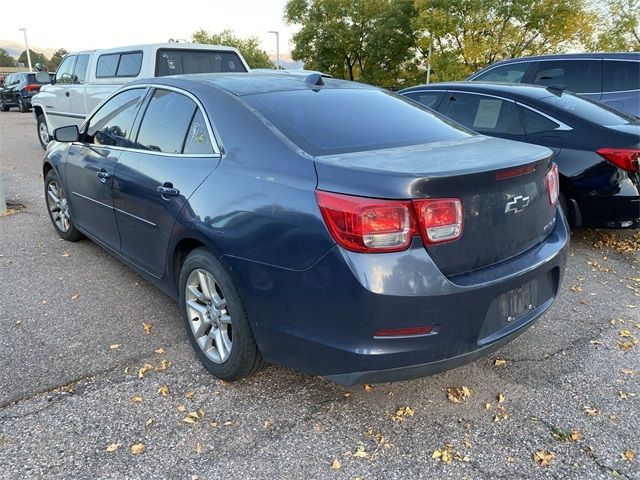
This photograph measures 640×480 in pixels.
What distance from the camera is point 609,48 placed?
64.9 ft

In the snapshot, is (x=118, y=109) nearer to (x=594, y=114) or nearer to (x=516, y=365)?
(x=516, y=365)

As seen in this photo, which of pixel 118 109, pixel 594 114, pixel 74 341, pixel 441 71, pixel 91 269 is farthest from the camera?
pixel 441 71

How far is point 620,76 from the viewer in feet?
23.1

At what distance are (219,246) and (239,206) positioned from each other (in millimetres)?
243

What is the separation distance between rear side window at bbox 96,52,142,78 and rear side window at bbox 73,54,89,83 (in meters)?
0.56

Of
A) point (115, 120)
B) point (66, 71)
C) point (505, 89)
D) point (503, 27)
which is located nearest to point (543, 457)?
point (115, 120)

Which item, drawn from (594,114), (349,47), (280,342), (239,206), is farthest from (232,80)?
(349,47)

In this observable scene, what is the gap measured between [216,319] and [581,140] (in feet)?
12.2

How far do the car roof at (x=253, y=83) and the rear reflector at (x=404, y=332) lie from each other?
158 centimetres

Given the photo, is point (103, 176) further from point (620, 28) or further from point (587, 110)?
point (620, 28)

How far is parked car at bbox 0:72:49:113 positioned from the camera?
2272cm

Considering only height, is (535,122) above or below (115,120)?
below

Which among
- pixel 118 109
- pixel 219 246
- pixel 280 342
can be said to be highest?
pixel 118 109

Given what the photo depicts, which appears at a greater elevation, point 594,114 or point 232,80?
point 232,80
